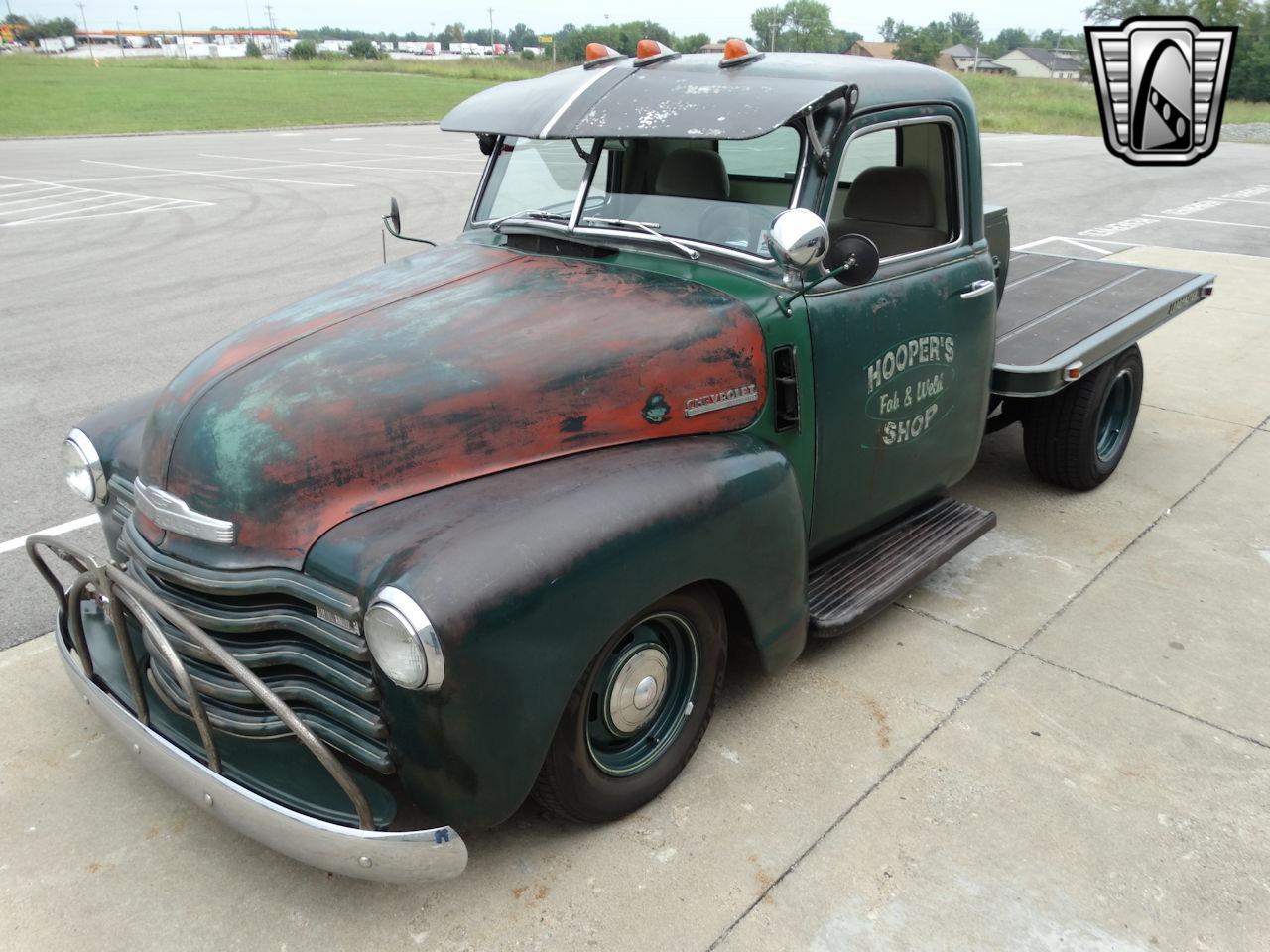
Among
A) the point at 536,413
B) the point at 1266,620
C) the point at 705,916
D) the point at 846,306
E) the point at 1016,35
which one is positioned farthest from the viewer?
the point at 1016,35

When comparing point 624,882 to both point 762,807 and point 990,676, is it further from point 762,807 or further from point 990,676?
point 990,676

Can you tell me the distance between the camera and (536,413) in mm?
2756

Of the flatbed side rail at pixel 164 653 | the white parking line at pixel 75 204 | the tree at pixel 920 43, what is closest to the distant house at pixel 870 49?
the tree at pixel 920 43

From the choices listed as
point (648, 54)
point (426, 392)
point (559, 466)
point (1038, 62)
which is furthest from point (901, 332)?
point (1038, 62)

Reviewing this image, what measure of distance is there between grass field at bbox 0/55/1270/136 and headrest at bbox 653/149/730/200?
25870mm

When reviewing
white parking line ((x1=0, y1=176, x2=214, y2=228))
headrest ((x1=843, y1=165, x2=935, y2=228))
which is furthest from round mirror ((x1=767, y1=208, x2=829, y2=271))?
white parking line ((x1=0, y1=176, x2=214, y2=228))

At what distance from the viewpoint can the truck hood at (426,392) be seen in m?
2.54

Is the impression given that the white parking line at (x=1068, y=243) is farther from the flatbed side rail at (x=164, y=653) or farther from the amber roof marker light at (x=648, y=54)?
the flatbed side rail at (x=164, y=653)

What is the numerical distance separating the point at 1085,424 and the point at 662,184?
7.84 ft

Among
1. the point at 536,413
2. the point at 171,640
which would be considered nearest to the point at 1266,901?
the point at 536,413

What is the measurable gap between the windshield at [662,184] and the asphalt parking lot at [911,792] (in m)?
1.55

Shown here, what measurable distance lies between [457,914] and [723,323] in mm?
1760

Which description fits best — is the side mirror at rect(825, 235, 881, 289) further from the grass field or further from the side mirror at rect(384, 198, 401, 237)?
the grass field

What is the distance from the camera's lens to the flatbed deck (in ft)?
14.0
